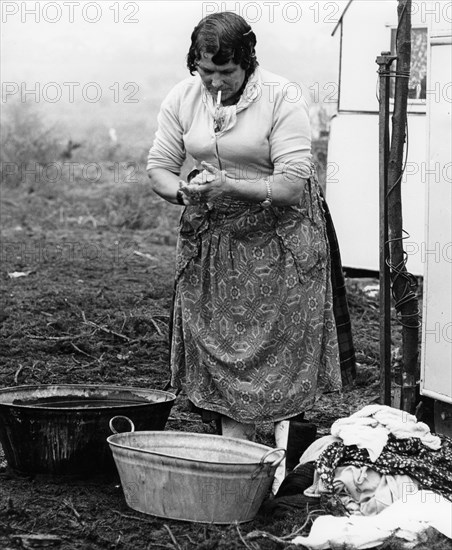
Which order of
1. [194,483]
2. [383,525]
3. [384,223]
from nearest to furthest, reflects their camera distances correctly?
[383,525]
[194,483]
[384,223]

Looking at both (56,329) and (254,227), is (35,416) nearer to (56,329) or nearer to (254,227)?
(254,227)

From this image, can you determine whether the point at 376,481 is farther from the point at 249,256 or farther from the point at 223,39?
the point at 223,39

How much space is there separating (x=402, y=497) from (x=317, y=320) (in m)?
0.88

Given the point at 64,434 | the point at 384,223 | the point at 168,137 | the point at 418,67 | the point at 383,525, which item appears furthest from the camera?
the point at 418,67

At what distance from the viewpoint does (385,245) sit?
4602mm

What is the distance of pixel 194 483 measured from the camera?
3.58 meters

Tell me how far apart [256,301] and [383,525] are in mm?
1147

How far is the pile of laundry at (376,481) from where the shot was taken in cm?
342

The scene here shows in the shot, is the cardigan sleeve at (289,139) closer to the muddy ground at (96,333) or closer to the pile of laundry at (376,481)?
the pile of laundry at (376,481)

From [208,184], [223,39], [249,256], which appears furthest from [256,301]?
[223,39]

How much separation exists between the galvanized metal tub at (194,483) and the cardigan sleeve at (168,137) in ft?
3.70

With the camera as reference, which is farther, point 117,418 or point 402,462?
point 117,418

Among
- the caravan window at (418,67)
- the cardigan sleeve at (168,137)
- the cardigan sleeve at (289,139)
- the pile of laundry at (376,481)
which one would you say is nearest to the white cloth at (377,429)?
the pile of laundry at (376,481)

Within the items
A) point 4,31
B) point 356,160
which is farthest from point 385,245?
point 4,31
